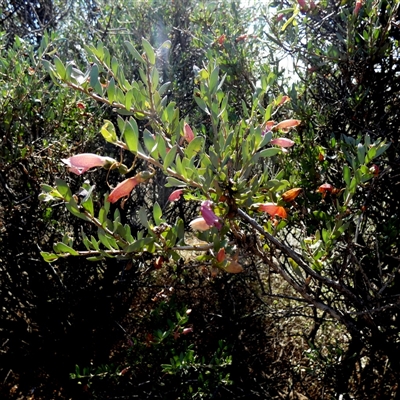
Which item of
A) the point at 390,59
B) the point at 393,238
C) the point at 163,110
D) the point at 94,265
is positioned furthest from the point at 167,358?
the point at 390,59

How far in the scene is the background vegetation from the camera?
2059mm

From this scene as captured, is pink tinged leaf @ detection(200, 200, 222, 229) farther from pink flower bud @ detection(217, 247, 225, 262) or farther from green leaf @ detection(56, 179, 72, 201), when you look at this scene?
green leaf @ detection(56, 179, 72, 201)

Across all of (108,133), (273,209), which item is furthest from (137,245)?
(273,209)

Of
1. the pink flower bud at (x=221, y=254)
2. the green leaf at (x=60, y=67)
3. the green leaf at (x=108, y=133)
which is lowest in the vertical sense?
the pink flower bud at (x=221, y=254)

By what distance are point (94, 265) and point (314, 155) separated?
2014 millimetres

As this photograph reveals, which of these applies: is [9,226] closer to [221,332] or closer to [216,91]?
[221,332]

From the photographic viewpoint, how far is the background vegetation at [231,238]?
2059 millimetres

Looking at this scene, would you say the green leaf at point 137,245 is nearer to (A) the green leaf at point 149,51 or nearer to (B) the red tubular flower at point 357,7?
(A) the green leaf at point 149,51

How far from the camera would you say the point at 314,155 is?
6.67 feet

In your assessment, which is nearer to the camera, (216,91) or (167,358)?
(216,91)

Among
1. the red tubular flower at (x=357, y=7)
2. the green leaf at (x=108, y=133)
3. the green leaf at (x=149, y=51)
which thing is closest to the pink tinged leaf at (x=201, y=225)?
the green leaf at (x=108, y=133)

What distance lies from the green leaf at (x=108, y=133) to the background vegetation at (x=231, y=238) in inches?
8.7

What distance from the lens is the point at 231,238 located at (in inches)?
89.4

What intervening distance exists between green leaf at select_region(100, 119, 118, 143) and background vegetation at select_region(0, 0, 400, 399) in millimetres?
222
